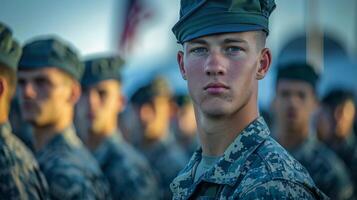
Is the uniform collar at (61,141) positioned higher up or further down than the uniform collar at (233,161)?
further down

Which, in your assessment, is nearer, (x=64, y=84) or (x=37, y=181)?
(x=37, y=181)

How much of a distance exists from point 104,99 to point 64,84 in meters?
1.50

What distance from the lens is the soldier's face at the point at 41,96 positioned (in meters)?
5.42

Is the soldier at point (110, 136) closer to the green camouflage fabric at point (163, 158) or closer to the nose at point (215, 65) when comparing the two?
the green camouflage fabric at point (163, 158)

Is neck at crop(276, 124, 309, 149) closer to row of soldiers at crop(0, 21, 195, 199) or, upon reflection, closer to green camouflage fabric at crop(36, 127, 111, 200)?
row of soldiers at crop(0, 21, 195, 199)

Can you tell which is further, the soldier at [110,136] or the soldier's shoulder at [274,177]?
the soldier at [110,136]

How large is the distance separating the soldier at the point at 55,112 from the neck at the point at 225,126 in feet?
6.75

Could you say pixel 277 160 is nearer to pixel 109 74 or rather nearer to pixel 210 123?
pixel 210 123

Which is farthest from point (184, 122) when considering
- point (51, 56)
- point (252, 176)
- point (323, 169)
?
point (252, 176)

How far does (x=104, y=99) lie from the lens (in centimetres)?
720

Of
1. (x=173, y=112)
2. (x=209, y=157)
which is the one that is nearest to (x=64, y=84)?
(x=209, y=157)

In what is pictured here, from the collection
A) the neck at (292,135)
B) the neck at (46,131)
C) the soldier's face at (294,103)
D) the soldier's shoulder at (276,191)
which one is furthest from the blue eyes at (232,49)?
the neck at (292,135)

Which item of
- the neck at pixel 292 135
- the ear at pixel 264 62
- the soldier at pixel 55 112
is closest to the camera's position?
the ear at pixel 264 62

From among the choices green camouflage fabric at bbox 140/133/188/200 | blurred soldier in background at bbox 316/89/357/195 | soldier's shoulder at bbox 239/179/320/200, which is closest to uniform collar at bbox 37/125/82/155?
soldier's shoulder at bbox 239/179/320/200
